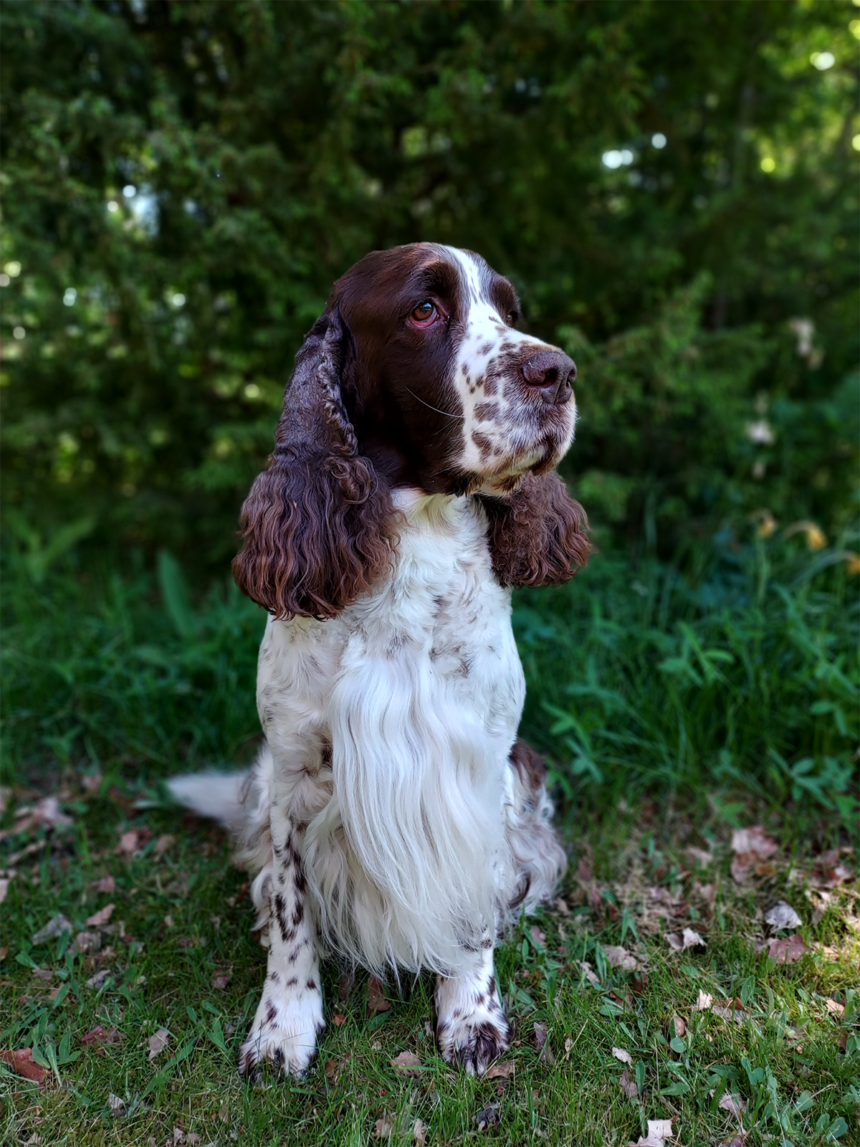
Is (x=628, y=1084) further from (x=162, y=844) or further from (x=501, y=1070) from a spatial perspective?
(x=162, y=844)

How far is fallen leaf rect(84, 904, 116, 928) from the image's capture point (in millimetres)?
2484

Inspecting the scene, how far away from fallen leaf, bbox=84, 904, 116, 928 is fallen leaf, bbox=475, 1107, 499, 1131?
1227 mm

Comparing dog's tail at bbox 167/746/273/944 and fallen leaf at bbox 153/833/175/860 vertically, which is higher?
Answer: dog's tail at bbox 167/746/273/944

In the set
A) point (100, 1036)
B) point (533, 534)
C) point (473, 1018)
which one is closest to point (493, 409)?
point (533, 534)

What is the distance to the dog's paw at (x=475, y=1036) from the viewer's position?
2004 millimetres

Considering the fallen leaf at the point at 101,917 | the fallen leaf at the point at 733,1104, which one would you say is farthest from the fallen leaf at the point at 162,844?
the fallen leaf at the point at 733,1104

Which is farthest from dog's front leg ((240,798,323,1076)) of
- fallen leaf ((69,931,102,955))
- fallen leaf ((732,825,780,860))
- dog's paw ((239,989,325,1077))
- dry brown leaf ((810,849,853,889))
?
dry brown leaf ((810,849,853,889))

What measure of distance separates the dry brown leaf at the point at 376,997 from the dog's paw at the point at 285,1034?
15 centimetres

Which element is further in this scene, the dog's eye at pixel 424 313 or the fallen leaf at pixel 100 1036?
the fallen leaf at pixel 100 1036

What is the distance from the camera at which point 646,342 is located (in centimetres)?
362

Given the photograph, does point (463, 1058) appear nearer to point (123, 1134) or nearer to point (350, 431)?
point (123, 1134)

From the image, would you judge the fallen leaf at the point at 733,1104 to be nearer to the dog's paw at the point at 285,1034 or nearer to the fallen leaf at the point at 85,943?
the dog's paw at the point at 285,1034

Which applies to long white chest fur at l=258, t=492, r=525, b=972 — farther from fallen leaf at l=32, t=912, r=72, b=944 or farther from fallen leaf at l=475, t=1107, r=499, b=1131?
fallen leaf at l=32, t=912, r=72, b=944

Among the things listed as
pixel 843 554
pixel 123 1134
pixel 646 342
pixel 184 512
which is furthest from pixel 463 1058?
pixel 184 512
